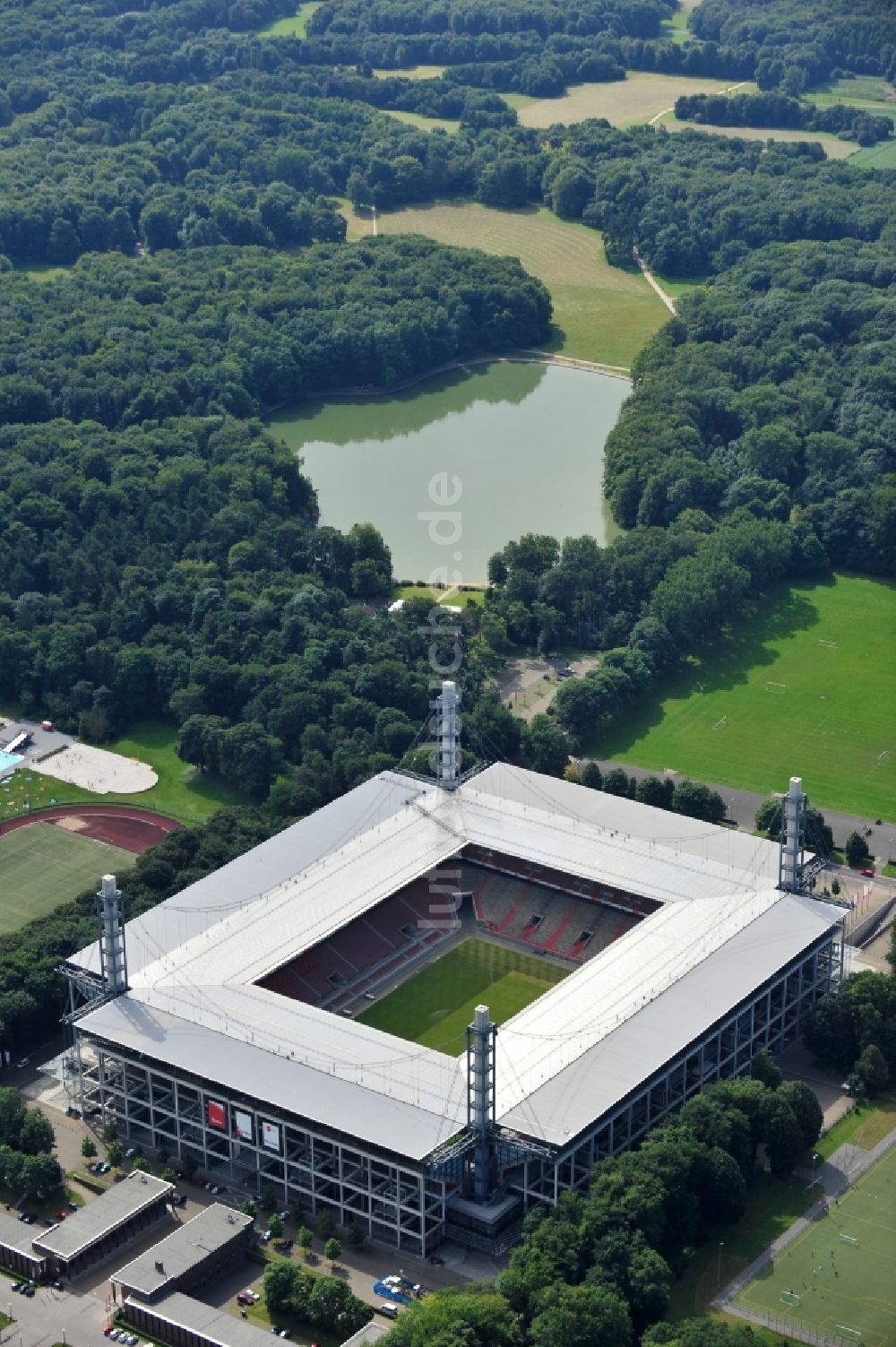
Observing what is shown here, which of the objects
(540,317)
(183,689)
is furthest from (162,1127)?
(540,317)

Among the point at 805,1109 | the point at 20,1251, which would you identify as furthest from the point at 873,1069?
the point at 20,1251

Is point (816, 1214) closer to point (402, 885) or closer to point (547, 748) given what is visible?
point (402, 885)

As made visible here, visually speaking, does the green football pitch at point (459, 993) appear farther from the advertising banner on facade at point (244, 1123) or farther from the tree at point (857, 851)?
the tree at point (857, 851)

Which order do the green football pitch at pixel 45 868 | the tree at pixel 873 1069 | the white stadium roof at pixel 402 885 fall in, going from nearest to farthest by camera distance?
the white stadium roof at pixel 402 885, the tree at pixel 873 1069, the green football pitch at pixel 45 868

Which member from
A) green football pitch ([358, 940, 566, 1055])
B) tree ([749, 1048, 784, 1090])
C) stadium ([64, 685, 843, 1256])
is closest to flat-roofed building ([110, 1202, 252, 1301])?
stadium ([64, 685, 843, 1256])

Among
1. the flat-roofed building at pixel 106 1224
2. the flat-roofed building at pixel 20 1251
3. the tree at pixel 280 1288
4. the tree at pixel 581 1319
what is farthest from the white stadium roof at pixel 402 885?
the flat-roofed building at pixel 20 1251

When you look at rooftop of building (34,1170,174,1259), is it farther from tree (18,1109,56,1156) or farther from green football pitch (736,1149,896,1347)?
green football pitch (736,1149,896,1347)
